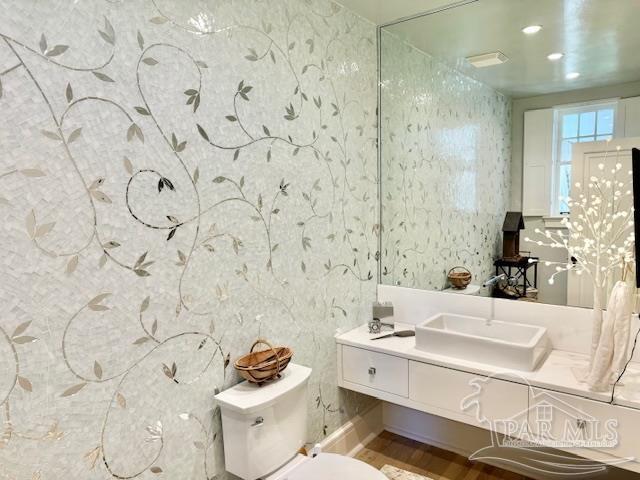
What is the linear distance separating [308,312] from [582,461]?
156 centimetres

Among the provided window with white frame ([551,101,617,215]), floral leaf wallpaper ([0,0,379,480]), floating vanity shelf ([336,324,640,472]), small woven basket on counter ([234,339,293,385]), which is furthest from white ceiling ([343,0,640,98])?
small woven basket on counter ([234,339,293,385])

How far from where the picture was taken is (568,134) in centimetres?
204

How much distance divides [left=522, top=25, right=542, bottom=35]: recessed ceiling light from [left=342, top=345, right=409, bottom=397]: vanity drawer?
5.76 ft

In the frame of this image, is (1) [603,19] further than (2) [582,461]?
No

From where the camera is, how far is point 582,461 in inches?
84.1

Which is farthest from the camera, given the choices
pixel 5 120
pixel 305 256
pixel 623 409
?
pixel 305 256

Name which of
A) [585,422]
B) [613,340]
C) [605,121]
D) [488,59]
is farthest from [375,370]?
[488,59]

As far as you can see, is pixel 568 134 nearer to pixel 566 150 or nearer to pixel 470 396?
pixel 566 150

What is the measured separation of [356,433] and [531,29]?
2390 millimetres

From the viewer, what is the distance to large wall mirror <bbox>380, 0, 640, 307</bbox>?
6.30 ft

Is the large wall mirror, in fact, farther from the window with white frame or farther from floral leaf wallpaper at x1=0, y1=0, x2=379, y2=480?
floral leaf wallpaper at x1=0, y1=0, x2=379, y2=480

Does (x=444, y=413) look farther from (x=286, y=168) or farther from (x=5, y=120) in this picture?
(x=5, y=120)

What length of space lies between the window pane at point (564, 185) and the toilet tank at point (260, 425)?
1.47 m

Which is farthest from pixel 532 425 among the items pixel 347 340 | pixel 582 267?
pixel 347 340
